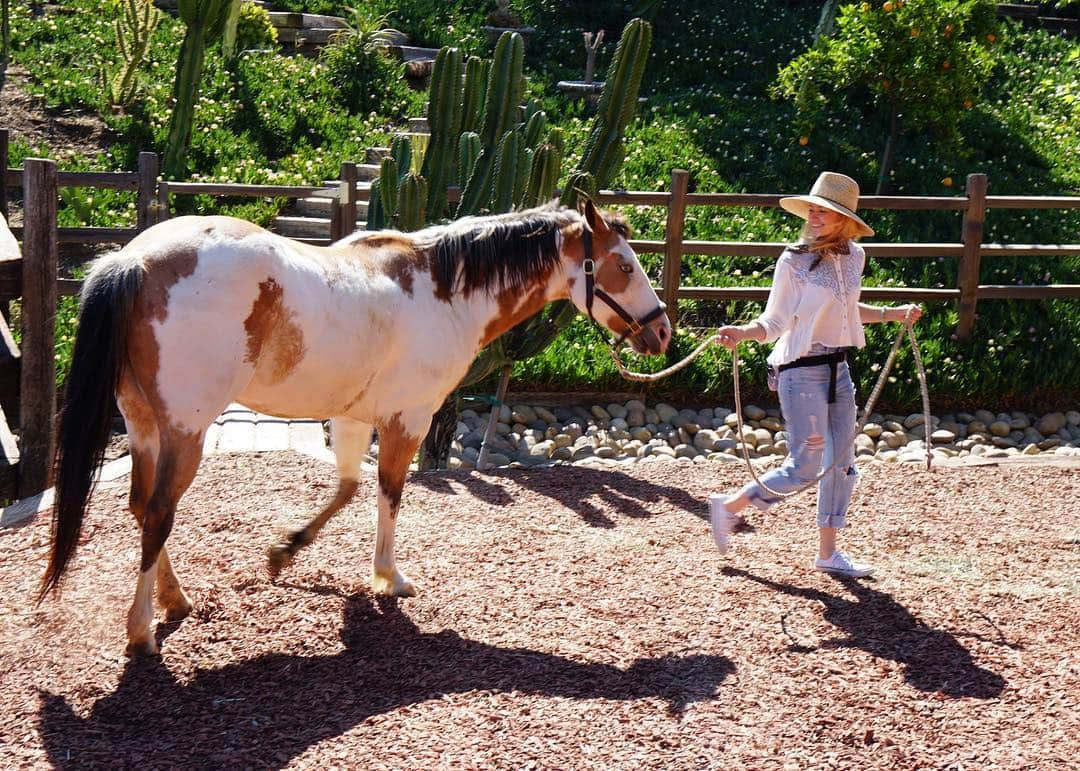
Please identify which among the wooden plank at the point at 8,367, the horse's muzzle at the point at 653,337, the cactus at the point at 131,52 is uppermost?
the cactus at the point at 131,52

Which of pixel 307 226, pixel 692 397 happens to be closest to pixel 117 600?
pixel 692 397

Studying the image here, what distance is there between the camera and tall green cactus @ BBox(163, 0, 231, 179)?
11.8 meters

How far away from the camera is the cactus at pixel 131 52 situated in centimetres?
1292

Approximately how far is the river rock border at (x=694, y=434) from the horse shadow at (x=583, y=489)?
45.6 inches

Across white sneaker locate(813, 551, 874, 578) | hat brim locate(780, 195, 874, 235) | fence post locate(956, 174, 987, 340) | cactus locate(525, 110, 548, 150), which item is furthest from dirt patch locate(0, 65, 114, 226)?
white sneaker locate(813, 551, 874, 578)

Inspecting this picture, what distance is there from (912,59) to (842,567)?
27.3 ft

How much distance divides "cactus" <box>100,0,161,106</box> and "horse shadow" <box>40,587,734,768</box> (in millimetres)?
9992

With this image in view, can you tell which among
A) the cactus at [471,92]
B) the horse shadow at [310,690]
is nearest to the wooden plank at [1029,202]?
the cactus at [471,92]

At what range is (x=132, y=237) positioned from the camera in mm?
9188

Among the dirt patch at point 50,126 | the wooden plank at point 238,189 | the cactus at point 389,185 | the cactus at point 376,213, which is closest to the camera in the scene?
the cactus at point 389,185

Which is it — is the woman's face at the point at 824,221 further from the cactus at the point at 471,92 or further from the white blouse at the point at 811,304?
the cactus at the point at 471,92

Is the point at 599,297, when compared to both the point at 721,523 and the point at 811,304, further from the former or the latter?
the point at 721,523

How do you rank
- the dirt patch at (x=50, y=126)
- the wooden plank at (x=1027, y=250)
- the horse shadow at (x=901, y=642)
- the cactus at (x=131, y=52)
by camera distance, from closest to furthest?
the horse shadow at (x=901, y=642), the wooden plank at (x=1027, y=250), the dirt patch at (x=50, y=126), the cactus at (x=131, y=52)

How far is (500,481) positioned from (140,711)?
10.7 ft
